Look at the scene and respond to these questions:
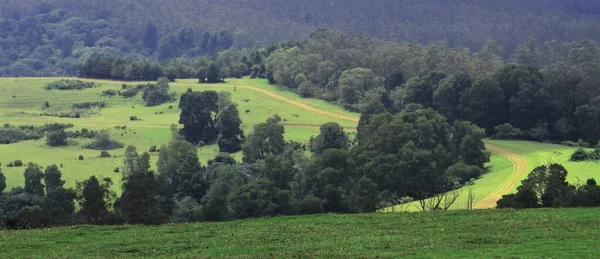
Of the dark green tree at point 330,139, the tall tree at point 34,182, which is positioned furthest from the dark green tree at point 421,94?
the tall tree at point 34,182

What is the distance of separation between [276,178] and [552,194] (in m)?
23.1

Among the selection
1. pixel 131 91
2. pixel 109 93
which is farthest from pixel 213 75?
pixel 109 93

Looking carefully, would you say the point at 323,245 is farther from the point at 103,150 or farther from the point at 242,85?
the point at 242,85

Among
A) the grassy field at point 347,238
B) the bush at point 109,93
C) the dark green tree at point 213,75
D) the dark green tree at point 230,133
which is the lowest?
the dark green tree at point 230,133

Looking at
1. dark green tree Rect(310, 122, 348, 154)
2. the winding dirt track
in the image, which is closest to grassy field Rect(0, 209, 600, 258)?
the winding dirt track

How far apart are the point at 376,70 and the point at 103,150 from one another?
1849 inches

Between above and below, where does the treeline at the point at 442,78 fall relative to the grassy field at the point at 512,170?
above

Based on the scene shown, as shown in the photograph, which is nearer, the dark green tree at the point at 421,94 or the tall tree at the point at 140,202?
the tall tree at the point at 140,202

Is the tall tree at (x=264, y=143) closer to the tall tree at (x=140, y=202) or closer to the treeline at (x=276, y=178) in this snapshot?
the treeline at (x=276, y=178)

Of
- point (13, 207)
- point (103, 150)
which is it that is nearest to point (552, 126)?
point (103, 150)

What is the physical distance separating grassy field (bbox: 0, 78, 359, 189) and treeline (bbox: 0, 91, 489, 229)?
5.18 metres

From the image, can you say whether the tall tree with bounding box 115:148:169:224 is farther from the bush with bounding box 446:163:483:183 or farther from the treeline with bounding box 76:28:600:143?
the treeline with bounding box 76:28:600:143

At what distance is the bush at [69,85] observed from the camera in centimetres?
13488

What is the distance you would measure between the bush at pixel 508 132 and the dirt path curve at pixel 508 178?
572 cm
